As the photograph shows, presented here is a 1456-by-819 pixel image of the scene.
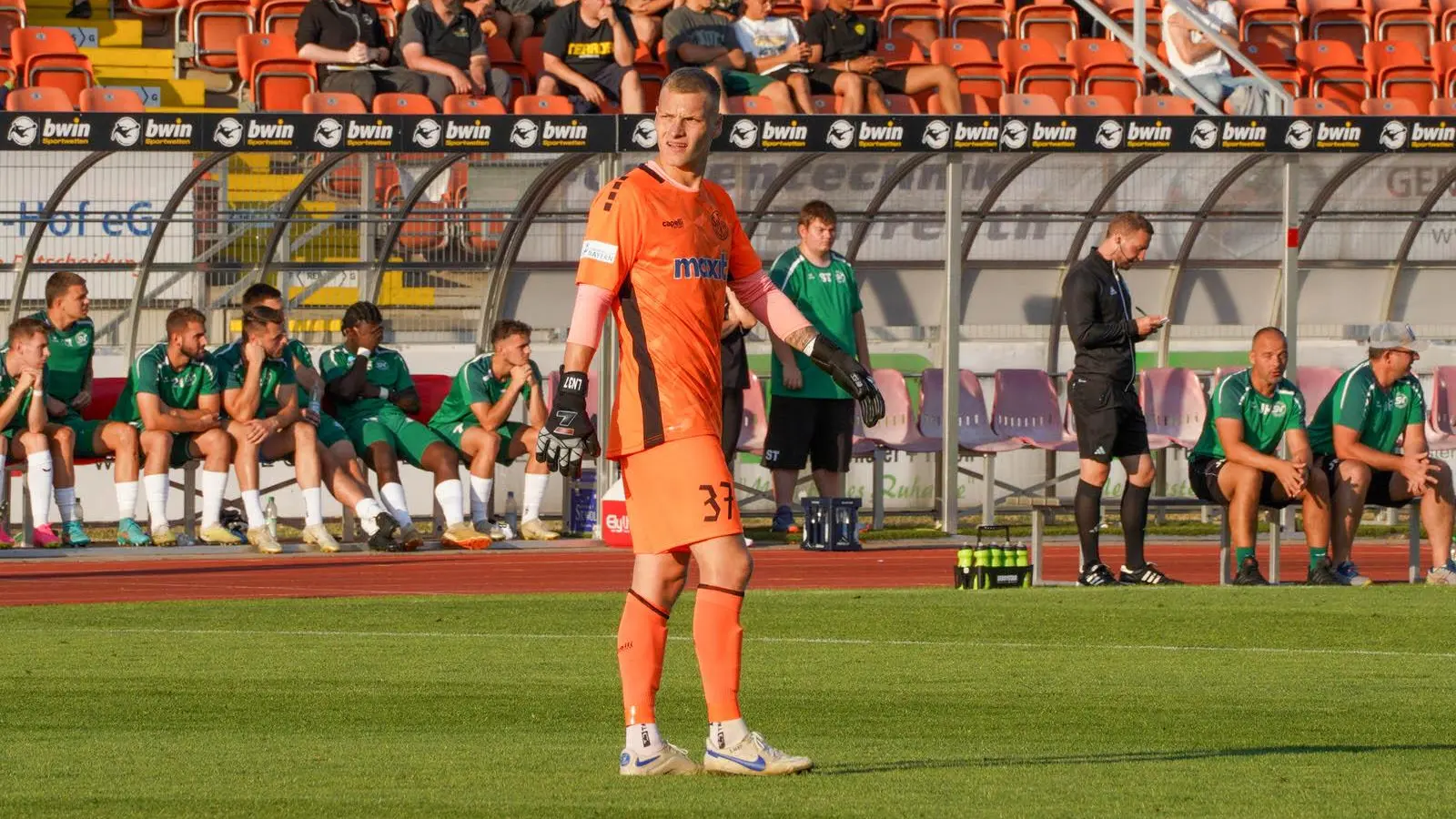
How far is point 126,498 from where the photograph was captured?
582 inches

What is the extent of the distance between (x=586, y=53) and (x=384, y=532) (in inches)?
195

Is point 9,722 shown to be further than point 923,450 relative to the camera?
No

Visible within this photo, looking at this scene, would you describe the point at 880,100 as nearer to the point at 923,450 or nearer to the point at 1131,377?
the point at 923,450

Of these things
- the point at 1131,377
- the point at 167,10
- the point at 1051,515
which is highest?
the point at 167,10

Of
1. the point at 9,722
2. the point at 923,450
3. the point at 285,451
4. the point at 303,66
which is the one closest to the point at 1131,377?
the point at 923,450

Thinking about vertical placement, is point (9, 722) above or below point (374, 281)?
below

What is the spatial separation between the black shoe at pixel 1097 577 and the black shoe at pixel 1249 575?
2.41ft

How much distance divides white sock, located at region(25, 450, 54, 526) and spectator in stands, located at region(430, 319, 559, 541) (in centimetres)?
264

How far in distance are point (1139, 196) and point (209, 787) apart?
42.7 feet

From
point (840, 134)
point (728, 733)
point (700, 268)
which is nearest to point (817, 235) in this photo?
point (840, 134)

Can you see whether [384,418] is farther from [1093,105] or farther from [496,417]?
[1093,105]

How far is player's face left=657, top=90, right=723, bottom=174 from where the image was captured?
5.94 metres

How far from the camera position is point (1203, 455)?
12.9 metres

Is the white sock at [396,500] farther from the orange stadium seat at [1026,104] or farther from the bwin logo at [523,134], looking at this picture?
the orange stadium seat at [1026,104]
